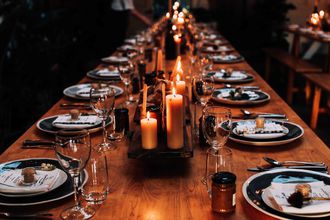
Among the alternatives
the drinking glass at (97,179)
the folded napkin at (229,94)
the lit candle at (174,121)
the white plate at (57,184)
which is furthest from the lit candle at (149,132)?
the folded napkin at (229,94)

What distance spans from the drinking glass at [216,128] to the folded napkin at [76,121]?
58 centimetres

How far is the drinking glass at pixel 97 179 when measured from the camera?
4.21ft

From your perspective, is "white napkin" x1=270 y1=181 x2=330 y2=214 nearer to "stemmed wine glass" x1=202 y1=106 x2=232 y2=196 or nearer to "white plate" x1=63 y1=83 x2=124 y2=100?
"stemmed wine glass" x1=202 y1=106 x2=232 y2=196

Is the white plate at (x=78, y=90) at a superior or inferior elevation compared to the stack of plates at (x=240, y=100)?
superior

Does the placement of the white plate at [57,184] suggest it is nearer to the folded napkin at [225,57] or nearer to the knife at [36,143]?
the knife at [36,143]

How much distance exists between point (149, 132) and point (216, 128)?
213 millimetres

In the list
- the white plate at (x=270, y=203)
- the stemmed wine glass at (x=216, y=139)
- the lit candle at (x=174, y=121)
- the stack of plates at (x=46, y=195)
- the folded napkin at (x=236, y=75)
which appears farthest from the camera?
the folded napkin at (x=236, y=75)

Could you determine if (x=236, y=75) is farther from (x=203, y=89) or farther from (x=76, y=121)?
(x=76, y=121)

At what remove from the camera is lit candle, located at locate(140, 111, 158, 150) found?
4.68 ft

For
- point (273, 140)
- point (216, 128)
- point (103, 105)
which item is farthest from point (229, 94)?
point (216, 128)

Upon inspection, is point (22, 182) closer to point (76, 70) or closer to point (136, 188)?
point (136, 188)

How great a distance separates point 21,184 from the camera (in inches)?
50.2

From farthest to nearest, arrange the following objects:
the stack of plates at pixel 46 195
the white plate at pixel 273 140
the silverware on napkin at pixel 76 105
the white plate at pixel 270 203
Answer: the silverware on napkin at pixel 76 105, the white plate at pixel 273 140, the stack of plates at pixel 46 195, the white plate at pixel 270 203

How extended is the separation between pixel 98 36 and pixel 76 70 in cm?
129
